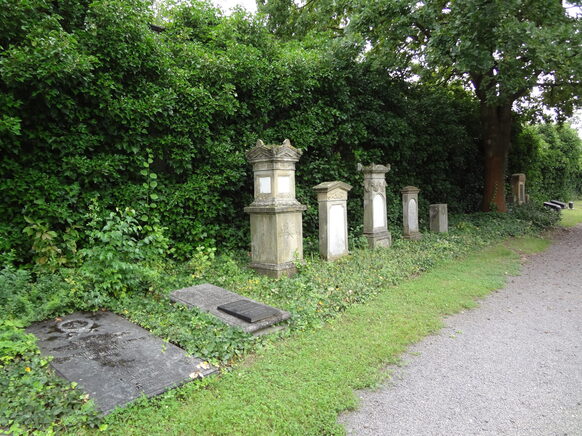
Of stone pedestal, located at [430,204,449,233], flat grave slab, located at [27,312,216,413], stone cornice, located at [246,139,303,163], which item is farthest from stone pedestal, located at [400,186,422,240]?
flat grave slab, located at [27,312,216,413]

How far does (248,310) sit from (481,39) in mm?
8310

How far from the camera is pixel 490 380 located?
3.05m

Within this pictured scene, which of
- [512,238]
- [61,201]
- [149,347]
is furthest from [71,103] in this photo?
[512,238]

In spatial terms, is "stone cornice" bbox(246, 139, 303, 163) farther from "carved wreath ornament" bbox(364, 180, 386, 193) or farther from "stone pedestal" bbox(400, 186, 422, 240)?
"stone pedestal" bbox(400, 186, 422, 240)

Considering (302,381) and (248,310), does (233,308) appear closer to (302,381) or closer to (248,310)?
(248,310)

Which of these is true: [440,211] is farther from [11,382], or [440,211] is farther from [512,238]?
[11,382]

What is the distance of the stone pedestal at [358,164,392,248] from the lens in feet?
26.9

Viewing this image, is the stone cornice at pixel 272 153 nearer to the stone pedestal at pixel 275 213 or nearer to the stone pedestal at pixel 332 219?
the stone pedestal at pixel 275 213

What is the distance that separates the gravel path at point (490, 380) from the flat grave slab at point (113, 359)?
1.47 metres

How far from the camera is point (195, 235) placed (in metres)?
6.64

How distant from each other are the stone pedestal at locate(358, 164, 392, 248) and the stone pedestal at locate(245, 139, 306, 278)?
2.45 m

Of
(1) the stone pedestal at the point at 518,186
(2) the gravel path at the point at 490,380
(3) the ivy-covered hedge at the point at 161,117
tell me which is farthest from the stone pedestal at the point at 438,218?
(1) the stone pedestal at the point at 518,186

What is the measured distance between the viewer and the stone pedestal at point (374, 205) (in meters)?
8.19

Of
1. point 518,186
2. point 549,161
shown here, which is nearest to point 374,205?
point 518,186
